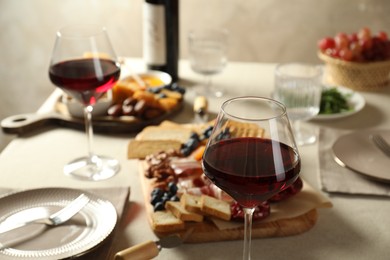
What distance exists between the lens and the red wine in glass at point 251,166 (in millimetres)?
723

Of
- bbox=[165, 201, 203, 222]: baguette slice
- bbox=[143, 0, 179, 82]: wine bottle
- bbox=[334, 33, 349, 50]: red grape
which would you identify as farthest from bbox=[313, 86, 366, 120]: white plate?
bbox=[165, 201, 203, 222]: baguette slice

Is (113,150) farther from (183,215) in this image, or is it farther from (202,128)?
(183,215)

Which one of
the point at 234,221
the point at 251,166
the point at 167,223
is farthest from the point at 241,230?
the point at 251,166

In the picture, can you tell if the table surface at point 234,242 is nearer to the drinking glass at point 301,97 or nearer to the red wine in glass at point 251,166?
the drinking glass at point 301,97

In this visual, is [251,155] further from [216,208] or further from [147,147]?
[147,147]

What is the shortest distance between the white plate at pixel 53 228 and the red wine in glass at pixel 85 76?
250mm

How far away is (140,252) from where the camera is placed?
0.85m

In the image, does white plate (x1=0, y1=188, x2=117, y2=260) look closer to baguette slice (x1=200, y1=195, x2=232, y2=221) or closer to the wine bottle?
baguette slice (x1=200, y1=195, x2=232, y2=221)

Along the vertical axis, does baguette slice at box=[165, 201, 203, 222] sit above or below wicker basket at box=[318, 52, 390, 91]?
below

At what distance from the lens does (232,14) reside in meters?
2.86

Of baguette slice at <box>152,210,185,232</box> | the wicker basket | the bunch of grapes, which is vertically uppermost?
the bunch of grapes

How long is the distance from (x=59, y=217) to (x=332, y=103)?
0.89m

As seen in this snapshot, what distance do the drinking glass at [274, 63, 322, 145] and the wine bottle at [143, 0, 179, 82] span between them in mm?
406

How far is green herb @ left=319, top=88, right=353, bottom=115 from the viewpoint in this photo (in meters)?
1.53
